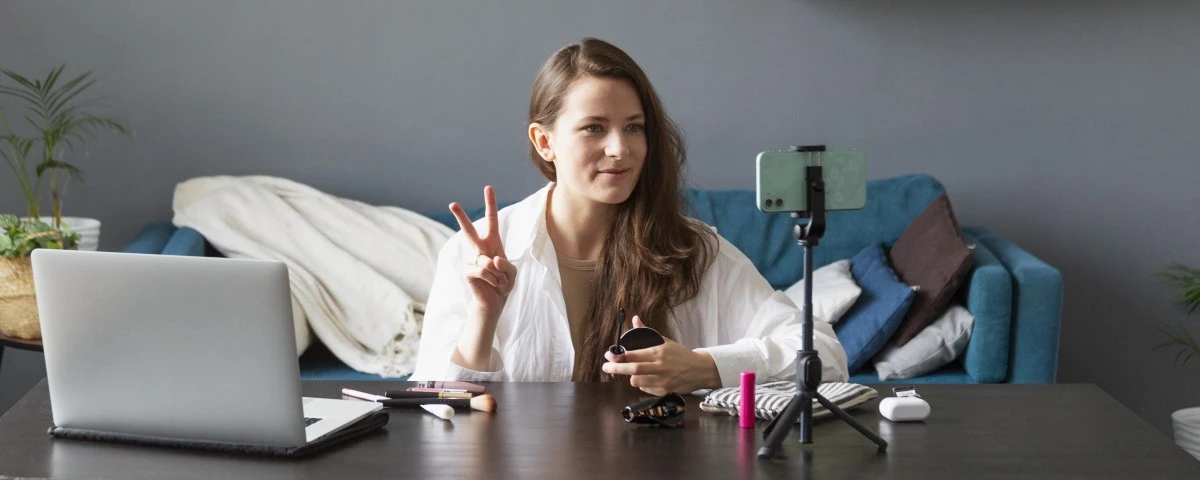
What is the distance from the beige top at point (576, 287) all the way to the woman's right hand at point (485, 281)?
19cm

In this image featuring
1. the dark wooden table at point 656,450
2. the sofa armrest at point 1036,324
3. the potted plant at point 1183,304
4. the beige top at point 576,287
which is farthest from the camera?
the potted plant at point 1183,304

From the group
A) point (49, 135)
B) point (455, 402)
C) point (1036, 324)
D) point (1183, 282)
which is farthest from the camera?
point (1183, 282)

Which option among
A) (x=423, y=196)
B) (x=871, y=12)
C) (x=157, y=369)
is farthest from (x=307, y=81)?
(x=157, y=369)

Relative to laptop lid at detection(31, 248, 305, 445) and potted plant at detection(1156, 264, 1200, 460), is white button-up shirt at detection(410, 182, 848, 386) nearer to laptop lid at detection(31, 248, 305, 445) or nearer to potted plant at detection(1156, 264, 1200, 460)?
laptop lid at detection(31, 248, 305, 445)

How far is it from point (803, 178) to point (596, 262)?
73 cm

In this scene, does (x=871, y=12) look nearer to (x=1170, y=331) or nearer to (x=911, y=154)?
(x=911, y=154)

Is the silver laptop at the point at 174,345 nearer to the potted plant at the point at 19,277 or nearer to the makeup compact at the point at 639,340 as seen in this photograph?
the makeup compact at the point at 639,340

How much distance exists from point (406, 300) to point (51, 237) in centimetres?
87

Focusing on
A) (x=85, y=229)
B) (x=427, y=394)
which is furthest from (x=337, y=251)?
(x=427, y=394)

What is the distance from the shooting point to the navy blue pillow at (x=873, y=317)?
3.04m

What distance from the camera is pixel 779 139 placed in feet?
12.5

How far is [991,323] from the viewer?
2.96m

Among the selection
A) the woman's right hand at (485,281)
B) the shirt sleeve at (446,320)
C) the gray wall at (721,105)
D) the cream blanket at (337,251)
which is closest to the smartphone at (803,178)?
the woman's right hand at (485,281)

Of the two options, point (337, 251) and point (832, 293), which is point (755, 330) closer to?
point (832, 293)
